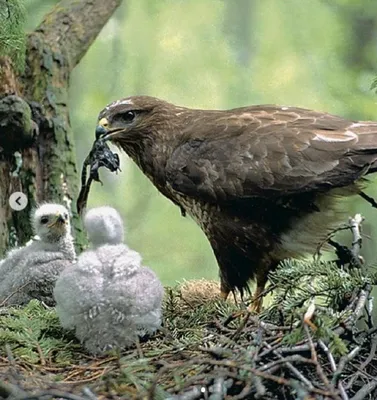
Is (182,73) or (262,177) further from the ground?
(182,73)

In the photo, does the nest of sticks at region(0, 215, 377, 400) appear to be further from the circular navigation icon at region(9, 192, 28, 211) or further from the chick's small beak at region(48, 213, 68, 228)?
the circular navigation icon at region(9, 192, 28, 211)

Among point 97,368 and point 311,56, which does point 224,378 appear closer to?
point 97,368

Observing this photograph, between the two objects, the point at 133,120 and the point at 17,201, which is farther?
the point at 17,201

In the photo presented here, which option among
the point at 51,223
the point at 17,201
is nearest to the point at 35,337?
the point at 51,223

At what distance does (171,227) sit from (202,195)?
524cm

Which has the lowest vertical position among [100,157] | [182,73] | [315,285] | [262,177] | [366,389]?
[366,389]

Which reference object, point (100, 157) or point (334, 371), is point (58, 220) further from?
point (334, 371)

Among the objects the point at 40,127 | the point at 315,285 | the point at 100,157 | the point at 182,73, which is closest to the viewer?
the point at 315,285

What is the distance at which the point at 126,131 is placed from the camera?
421 centimetres

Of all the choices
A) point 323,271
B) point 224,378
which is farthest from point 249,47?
point 224,378

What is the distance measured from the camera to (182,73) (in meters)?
8.98

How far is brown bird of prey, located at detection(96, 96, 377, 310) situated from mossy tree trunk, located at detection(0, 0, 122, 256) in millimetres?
602

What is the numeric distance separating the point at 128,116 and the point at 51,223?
0.64 m

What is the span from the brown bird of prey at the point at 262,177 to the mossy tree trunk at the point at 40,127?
602 mm
